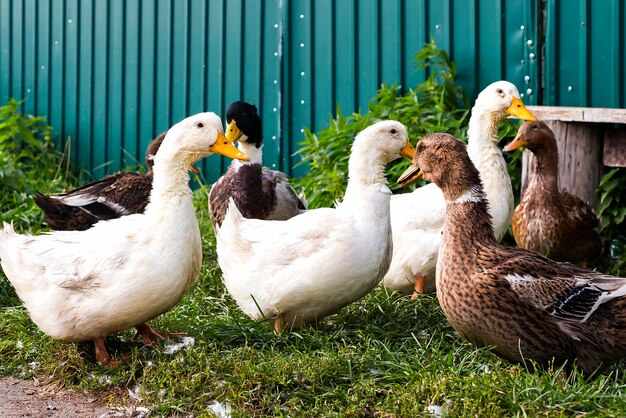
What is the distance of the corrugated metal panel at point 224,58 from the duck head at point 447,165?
2.83 meters

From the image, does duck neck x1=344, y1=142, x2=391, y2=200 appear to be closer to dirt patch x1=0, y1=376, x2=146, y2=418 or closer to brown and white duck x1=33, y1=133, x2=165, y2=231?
dirt patch x1=0, y1=376, x2=146, y2=418

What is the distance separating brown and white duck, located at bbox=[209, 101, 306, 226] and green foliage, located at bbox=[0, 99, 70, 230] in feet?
8.59

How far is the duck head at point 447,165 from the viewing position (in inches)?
183

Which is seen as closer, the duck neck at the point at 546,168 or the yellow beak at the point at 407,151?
the yellow beak at the point at 407,151

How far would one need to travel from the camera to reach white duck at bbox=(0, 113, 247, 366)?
4.61m

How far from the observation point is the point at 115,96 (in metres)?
9.92

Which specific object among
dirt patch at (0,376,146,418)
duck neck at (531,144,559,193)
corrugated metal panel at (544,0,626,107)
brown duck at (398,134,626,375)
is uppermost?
corrugated metal panel at (544,0,626,107)

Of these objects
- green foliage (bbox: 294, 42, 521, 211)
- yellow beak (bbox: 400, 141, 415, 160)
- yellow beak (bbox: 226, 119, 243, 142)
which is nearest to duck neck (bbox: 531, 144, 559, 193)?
green foliage (bbox: 294, 42, 521, 211)

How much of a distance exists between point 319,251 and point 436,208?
1166 millimetres

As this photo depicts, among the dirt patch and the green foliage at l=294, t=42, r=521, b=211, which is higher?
the green foliage at l=294, t=42, r=521, b=211

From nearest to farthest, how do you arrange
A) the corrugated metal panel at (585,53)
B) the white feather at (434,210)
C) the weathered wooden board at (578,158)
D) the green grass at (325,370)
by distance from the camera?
the green grass at (325,370) < the white feather at (434,210) < the weathered wooden board at (578,158) < the corrugated metal panel at (585,53)

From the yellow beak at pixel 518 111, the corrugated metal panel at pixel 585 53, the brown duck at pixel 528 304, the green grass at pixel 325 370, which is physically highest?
the corrugated metal panel at pixel 585 53

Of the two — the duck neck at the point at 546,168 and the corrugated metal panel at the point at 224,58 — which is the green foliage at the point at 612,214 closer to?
the duck neck at the point at 546,168

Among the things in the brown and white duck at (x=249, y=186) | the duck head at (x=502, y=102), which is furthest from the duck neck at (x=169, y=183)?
the duck head at (x=502, y=102)
